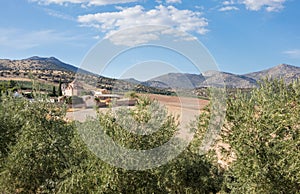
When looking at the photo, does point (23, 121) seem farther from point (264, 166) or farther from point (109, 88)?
point (264, 166)

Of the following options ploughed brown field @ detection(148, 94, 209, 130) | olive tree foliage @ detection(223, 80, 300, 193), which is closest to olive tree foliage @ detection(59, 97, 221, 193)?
ploughed brown field @ detection(148, 94, 209, 130)

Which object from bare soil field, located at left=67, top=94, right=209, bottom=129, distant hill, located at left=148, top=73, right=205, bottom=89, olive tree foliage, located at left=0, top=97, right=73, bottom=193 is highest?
distant hill, located at left=148, top=73, right=205, bottom=89

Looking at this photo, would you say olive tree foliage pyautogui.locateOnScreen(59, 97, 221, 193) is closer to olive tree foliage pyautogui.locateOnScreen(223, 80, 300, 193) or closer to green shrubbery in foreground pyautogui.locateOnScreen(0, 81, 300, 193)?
green shrubbery in foreground pyautogui.locateOnScreen(0, 81, 300, 193)

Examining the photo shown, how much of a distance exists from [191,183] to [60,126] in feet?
23.7

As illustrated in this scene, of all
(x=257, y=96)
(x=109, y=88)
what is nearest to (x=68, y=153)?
(x=109, y=88)

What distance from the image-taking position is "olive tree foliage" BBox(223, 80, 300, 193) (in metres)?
13.6

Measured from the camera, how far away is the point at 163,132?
14.8 m

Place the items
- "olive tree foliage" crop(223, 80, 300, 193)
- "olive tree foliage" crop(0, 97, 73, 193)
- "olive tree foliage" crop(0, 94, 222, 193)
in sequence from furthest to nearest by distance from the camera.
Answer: "olive tree foliage" crop(0, 97, 73, 193) → "olive tree foliage" crop(0, 94, 222, 193) → "olive tree foliage" crop(223, 80, 300, 193)

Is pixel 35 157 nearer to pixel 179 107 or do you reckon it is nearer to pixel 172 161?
pixel 172 161

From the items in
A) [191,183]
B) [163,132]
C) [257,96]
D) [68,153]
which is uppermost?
[257,96]

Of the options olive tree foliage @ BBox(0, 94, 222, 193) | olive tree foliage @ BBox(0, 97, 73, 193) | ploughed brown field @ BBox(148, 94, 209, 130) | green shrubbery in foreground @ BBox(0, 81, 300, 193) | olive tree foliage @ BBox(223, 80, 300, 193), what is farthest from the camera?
olive tree foliage @ BBox(0, 97, 73, 193)

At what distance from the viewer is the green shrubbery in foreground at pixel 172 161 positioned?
13711mm

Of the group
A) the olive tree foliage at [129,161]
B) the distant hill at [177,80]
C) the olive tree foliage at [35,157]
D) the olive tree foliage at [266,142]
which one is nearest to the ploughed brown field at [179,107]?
the olive tree foliage at [129,161]

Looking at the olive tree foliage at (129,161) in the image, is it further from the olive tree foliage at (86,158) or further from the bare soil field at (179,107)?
the bare soil field at (179,107)
